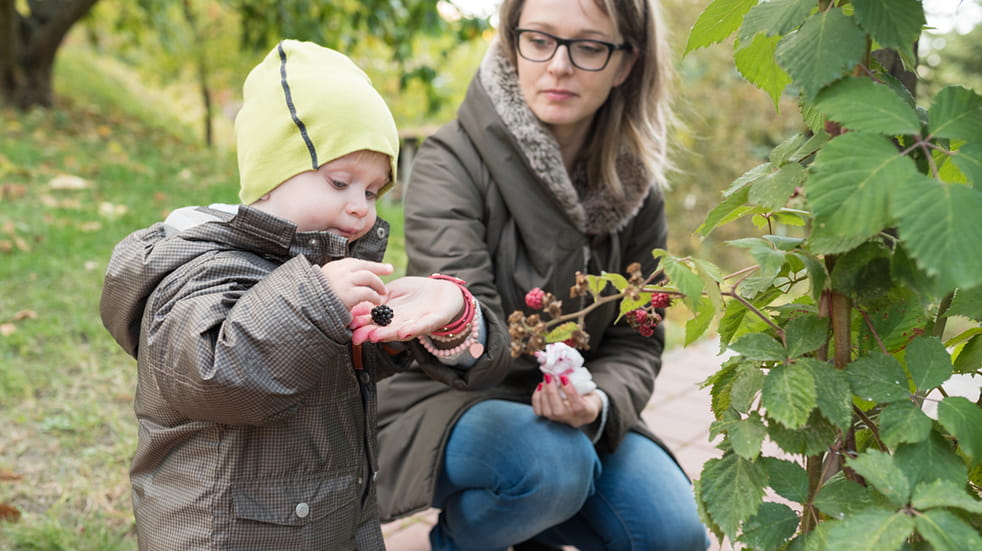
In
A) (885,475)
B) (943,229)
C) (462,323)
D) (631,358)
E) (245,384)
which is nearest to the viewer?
(943,229)

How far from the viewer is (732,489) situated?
106 centimetres

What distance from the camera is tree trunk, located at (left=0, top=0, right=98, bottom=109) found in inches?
303

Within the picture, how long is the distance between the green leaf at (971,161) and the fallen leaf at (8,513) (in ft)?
7.66

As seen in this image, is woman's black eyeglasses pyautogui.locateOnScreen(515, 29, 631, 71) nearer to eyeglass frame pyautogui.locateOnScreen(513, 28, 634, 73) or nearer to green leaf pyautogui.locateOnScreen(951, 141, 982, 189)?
eyeglass frame pyautogui.locateOnScreen(513, 28, 634, 73)

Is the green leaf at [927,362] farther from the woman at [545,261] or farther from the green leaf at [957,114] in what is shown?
the woman at [545,261]

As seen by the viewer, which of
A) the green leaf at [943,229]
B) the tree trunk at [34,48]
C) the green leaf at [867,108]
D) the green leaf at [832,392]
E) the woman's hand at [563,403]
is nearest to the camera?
the green leaf at [943,229]

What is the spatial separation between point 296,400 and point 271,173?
415 millimetres

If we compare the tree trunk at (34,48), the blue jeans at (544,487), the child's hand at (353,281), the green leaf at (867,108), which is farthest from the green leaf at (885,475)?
the tree trunk at (34,48)

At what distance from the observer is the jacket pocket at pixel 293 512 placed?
1.43m

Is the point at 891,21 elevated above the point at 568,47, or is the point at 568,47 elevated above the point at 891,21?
the point at 891,21

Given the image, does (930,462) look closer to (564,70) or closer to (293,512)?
(293,512)

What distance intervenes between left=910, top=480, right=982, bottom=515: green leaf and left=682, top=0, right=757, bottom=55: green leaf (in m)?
0.63

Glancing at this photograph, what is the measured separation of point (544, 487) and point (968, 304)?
1034 millimetres

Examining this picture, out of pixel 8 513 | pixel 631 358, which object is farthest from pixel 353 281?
pixel 8 513
